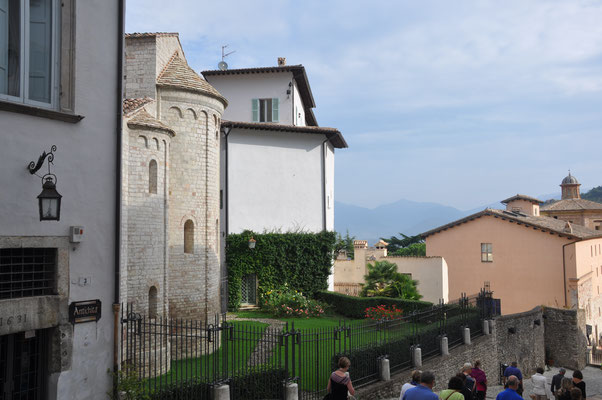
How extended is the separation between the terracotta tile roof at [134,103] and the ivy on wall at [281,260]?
973 cm

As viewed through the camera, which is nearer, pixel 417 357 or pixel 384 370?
pixel 384 370

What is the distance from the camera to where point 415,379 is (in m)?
8.32

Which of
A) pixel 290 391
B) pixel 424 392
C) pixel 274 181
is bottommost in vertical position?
pixel 290 391

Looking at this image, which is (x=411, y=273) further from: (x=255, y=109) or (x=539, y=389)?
(x=539, y=389)

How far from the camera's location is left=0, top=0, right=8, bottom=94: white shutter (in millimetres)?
7270

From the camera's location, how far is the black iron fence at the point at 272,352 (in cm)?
1000

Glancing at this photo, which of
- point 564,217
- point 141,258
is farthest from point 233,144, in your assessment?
point 564,217

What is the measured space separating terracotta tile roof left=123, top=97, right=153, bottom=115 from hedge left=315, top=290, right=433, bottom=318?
13.3m

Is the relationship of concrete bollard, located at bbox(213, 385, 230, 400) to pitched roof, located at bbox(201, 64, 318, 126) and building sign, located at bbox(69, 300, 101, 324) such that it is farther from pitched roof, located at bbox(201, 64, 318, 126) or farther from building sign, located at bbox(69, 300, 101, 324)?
pitched roof, located at bbox(201, 64, 318, 126)

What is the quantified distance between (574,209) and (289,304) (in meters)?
51.3

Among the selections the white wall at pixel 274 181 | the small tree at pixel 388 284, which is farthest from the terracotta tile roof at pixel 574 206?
the white wall at pixel 274 181

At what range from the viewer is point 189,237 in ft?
54.4

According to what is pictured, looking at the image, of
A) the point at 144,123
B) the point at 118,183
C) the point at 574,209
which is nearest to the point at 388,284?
the point at 144,123

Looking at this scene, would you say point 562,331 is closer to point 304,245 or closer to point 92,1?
point 304,245
